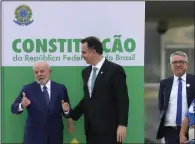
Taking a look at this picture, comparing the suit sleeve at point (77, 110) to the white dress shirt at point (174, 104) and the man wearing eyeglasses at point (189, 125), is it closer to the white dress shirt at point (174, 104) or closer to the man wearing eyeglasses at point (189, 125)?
the white dress shirt at point (174, 104)

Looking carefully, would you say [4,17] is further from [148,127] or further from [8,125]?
[148,127]

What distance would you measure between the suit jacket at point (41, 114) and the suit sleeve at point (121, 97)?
23.2 inches

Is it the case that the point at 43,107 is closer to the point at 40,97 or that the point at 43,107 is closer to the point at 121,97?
the point at 40,97

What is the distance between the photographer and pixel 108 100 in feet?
13.2

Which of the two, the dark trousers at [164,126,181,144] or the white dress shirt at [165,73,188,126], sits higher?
the white dress shirt at [165,73,188,126]

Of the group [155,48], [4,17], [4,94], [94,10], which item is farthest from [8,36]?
[155,48]

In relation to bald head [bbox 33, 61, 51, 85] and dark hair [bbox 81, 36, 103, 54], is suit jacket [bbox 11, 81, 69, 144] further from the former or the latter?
dark hair [bbox 81, 36, 103, 54]

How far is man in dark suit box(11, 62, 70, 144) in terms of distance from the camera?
415cm

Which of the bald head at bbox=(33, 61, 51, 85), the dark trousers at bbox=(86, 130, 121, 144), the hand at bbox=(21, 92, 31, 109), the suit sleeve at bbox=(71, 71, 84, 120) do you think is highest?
the bald head at bbox=(33, 61, 51, 85)

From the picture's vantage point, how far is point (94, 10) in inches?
178

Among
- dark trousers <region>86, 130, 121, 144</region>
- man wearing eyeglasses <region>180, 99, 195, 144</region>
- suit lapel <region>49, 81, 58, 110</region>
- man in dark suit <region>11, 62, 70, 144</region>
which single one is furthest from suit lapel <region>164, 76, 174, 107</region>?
suit lapel <region>49, 81, 58, 110</region>

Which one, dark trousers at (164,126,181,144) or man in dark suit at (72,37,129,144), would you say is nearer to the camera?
man in dark suit at (72,37,129,144)

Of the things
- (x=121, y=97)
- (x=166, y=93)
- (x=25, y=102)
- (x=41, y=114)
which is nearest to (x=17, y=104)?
(x=25, y=102)

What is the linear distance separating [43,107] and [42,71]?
1.13ft
